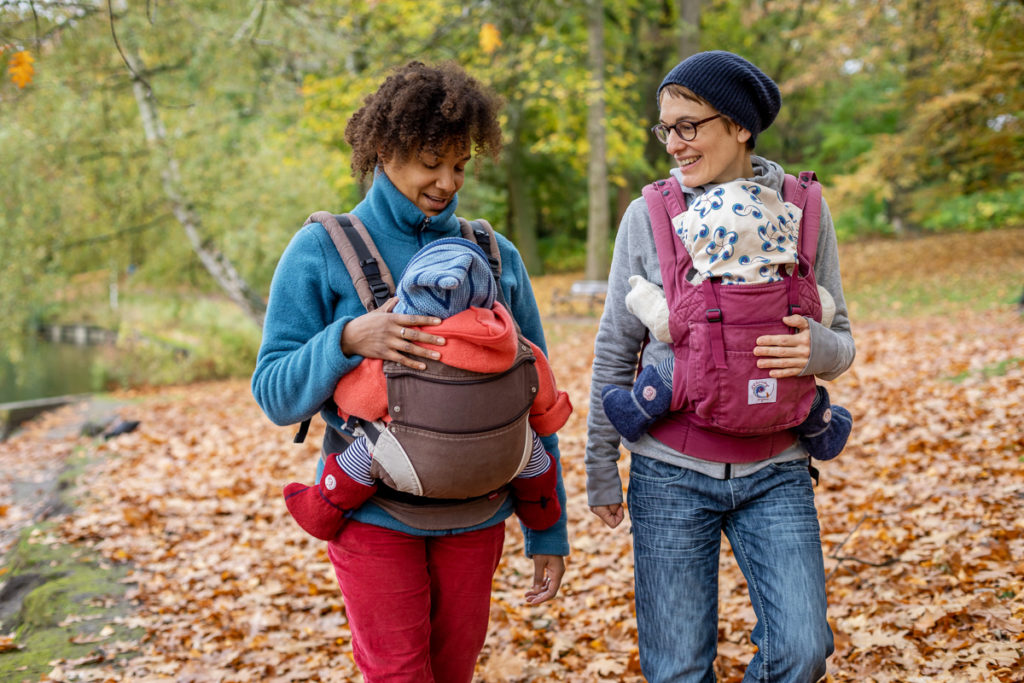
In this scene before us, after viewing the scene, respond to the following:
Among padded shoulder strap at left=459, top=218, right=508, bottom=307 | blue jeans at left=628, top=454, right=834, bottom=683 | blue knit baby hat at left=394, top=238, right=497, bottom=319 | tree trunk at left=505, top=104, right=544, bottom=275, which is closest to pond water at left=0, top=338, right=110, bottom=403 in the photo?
tree trunk at left=505, top=104, right=544, bottom=275

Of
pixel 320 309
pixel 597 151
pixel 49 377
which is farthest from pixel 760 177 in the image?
pixel 49 377

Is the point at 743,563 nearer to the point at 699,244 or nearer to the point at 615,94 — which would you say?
the point at 699,244

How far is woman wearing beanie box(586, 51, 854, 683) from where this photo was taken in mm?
2145

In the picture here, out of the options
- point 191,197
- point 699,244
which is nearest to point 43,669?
point 699,244

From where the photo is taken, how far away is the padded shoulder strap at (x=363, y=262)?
217 centimetres

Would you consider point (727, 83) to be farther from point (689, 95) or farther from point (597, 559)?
point (597, 559)

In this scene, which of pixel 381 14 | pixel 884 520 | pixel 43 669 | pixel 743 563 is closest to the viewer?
pixel 743 563

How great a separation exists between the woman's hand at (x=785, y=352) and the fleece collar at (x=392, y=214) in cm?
98

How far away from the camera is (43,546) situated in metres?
5.77

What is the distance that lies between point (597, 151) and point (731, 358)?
625 inches

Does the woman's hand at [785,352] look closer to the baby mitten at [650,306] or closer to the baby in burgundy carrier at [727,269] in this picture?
the baby in burgundy carrier at [727,269]

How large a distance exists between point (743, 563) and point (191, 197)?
45.1ft

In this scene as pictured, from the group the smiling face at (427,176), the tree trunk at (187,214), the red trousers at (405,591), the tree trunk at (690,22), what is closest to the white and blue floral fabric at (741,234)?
the smiling face at (427,176)

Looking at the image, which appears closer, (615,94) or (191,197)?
(191,197)
